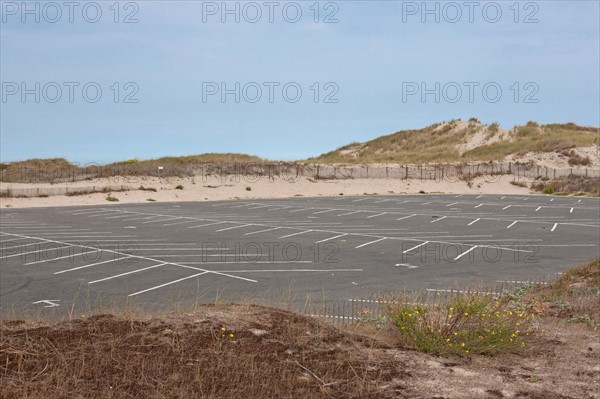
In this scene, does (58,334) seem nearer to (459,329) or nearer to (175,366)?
(175,366)

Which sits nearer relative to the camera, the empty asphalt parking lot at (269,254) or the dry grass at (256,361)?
the dry grass at (256,361)

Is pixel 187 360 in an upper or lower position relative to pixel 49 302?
upper

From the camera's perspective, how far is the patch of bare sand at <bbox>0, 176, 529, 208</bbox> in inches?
1918

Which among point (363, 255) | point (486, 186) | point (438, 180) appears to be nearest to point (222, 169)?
point (438, 180)

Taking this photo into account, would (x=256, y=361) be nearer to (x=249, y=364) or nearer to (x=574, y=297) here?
(x=249, y=364)

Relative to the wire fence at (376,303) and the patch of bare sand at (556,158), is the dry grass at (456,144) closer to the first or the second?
the patch of bare sand at (556,158)

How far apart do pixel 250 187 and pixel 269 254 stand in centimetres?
3868

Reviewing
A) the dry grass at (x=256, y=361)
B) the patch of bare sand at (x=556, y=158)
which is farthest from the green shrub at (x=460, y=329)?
the patch of bare sand at (x=556, y=158)

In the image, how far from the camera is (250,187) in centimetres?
5809

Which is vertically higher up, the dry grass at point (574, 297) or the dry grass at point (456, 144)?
the dry grass at point (456, 144)

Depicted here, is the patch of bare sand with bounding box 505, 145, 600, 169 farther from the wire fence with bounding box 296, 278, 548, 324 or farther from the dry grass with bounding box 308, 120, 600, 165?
the wire fence with bounding box 296, 278, 548, 324

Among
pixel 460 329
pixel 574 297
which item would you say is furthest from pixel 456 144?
pixel 460 329

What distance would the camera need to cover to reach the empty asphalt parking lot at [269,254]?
14.0m

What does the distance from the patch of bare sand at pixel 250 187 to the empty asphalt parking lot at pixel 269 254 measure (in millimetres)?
12314
